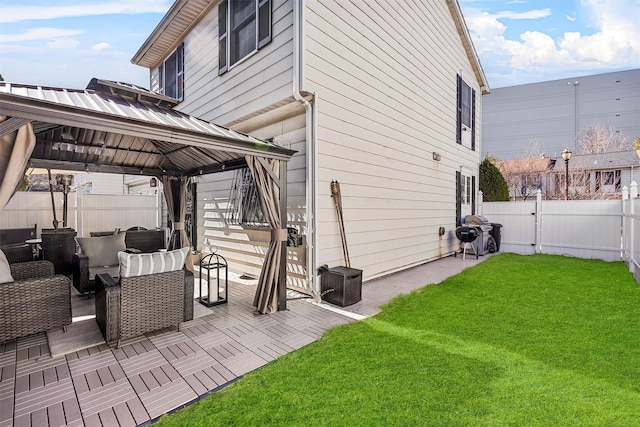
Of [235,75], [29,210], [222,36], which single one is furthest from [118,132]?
[29,210]

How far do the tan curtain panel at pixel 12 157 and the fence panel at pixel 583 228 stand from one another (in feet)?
36.8

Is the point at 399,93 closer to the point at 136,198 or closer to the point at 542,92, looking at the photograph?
the point at 136,198

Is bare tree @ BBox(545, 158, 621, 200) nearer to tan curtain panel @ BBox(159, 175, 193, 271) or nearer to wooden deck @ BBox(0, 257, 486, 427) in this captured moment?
wooden deck @ BBox(0, 257, 486, 427)

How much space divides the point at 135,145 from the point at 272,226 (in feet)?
9.37

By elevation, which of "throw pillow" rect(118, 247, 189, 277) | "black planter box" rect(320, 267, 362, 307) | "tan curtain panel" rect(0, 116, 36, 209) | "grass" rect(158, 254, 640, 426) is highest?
"tan curtain panel" rect(0, 116, 36, 209)

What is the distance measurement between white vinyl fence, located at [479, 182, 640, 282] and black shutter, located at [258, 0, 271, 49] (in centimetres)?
815

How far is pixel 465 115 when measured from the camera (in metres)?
9.82

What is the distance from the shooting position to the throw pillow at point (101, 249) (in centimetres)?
486

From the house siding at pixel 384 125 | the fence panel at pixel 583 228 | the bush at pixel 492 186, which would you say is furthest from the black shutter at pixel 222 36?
the fence panel at pixel 583 228

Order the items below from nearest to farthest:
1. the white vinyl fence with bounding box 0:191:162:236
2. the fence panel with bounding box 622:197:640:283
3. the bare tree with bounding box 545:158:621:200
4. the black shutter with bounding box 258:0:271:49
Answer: the black shutter with bounding box 258:0:271:49, the fence panel with bounding box 622:197:640:283, the white vinyl fence with bounding box 0:191:162:236, the bare tree with bounding box 545:158:621:200

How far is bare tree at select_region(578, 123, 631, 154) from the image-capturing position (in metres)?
21.7

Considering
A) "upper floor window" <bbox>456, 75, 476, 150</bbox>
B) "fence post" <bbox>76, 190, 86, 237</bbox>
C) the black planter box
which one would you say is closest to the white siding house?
"upper floor window" <bbox>456, 75, 476, 150</bbox>

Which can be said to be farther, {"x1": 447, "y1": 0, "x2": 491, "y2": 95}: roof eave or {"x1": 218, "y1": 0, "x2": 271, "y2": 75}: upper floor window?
{"x1": 447, "y1": 0, "x2": 491, "y2": 95}: roof eave

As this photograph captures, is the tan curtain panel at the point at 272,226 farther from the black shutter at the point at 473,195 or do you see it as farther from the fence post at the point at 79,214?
the black shutter at the point at 473,195
